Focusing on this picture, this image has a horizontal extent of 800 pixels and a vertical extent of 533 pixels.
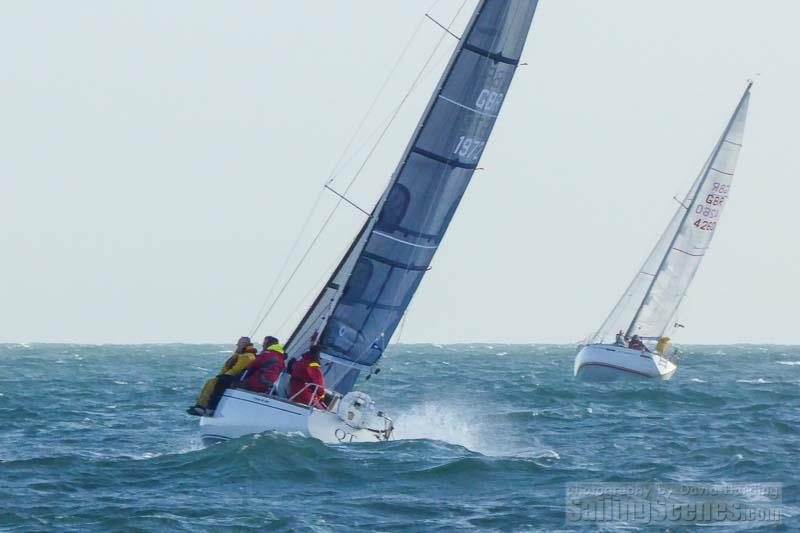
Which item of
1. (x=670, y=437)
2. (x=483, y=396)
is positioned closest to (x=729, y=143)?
(x=483, y=396)

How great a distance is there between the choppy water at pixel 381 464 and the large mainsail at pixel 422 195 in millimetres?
2011

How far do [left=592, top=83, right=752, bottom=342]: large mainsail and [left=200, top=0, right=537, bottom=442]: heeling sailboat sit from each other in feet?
81.3

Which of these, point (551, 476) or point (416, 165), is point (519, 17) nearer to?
point (416, 165)

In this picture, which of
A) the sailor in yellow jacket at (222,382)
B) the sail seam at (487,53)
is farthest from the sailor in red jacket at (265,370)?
the sail seam at (487,53)

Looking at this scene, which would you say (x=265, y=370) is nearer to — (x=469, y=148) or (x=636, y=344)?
(x=469, y=148)

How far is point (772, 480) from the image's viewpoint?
1680 cm

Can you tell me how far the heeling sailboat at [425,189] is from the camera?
65.5 feet

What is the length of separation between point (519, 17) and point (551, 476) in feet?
23.5

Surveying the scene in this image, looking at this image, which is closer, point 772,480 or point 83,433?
point 772,480

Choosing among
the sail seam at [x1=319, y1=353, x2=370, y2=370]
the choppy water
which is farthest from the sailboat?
the sail seam at [x1=319, y1=353, x2=370, y2=370]

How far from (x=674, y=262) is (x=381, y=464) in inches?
1135

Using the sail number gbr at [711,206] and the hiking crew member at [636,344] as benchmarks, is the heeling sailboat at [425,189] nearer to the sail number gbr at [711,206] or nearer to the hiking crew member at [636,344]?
the hiking crew member at [636,344]

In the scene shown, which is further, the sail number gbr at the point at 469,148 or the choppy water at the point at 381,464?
the sail number gbr at the point at 469,148

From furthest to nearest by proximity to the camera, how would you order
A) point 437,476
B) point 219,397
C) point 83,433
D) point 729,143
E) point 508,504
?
point 729,143 → point 83,433 → point 219,397 → point 437,476 → point 508,504
